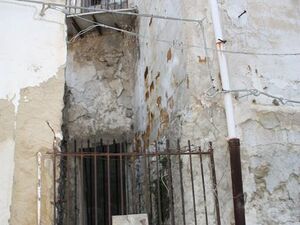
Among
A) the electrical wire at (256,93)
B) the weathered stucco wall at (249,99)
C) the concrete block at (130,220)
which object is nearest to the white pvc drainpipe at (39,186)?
the concrete block at (130,220)

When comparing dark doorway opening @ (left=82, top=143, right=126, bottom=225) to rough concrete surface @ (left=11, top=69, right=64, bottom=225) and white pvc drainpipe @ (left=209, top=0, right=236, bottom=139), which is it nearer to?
rough concrete surface @ (left=11, top=69, right=64, bottom=225)

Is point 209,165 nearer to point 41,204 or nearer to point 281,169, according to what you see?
point 281,169

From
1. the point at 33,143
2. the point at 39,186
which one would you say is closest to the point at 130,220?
the point at 39,186

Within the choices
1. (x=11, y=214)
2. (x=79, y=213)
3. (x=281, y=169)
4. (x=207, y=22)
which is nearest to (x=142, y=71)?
(x=207, y=22)

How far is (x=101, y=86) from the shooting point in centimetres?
714

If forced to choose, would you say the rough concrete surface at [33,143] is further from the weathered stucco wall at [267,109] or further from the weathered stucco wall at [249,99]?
the weathered stucco wall at [267,109]

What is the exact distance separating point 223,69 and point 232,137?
741mm

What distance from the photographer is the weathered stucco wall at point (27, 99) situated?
390cm

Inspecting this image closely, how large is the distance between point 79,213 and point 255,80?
372 centimetres

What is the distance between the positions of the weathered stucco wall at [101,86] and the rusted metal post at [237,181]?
119 inches

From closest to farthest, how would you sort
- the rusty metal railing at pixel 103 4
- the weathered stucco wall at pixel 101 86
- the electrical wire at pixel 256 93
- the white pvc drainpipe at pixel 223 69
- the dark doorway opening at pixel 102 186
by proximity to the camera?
the white pvc drainpipe at pixel 223 69 → the electrical wire at pixel 256 93 → the weathered stucco wall at pixel 101 86 → the dark doorway opening at pixel 102 186 → the rusty metal railing at pixel 103 4

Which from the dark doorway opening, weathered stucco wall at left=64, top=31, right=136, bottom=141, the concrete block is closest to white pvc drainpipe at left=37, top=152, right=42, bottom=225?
the concrete block

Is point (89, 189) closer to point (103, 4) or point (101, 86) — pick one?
point (101, 86)

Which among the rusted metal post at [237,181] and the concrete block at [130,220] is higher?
the rusted metal post at [237,181]
